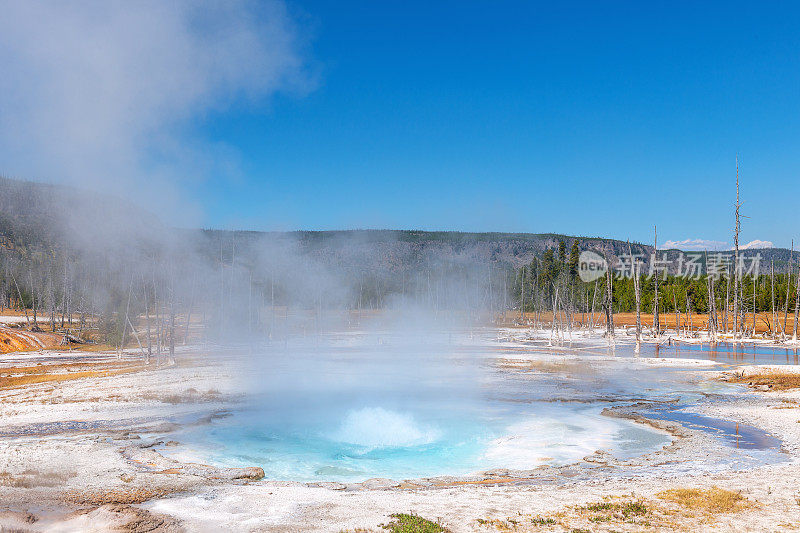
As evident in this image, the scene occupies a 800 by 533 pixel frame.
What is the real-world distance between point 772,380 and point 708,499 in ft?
54.3

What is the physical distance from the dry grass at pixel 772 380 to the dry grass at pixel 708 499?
13995mm

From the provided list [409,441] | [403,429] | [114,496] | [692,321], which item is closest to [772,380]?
[403,429]

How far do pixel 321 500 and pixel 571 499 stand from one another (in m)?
3.62

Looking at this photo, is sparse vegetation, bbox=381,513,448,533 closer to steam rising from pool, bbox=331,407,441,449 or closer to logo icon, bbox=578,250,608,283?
steam rising from pool, bbox=331,407,441,449

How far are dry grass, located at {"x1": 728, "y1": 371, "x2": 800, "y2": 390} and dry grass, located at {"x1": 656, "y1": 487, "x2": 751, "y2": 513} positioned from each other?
14.0 metres

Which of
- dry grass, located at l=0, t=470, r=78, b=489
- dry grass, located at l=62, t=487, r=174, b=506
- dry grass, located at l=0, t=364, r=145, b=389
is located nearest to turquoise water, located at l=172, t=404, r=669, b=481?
dry grass, located at l=62, t=487, r=174, b=506

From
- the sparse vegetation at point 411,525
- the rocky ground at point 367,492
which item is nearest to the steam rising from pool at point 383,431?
the rocky ground at point 367,492

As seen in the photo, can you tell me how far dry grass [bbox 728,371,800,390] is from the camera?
19.8 m

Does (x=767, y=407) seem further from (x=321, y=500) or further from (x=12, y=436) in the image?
(x=12, y=436)

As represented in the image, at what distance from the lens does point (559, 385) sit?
2144cm

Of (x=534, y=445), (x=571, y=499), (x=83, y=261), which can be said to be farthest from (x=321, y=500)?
(x=83, y=261)

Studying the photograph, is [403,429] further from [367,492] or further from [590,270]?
[590,270]

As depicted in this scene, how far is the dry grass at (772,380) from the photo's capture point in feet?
65.0

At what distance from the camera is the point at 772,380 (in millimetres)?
21266
